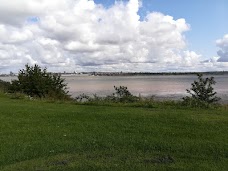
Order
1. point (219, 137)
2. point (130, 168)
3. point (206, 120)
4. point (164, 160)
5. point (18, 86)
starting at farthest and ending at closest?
1. point (18, 86)
2. point (206, 120)
3. point (219, 137)
4. point (164, 160)
5. point (130, 168)

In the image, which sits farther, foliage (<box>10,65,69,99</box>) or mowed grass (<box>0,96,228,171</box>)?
foliage (<box>10,65,69,99</box>)

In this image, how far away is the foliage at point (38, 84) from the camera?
101 feet

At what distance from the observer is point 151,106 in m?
17.8

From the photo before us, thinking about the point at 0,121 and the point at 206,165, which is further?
the point at 0,121

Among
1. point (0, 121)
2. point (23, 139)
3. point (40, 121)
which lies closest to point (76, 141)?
point (23, 139)

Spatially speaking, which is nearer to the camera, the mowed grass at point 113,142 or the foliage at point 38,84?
the mowed grass at point 113,142

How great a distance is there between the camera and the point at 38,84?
30.7 m

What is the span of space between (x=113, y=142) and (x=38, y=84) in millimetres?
22031

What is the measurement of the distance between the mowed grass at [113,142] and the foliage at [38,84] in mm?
16476

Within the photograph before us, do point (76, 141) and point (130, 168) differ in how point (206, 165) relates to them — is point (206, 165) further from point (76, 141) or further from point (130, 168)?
point (76, 141)

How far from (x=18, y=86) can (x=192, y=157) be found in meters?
25.5

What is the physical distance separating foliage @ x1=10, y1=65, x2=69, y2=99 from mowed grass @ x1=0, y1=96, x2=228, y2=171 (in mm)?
16476

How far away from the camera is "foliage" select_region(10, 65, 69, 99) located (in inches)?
1210

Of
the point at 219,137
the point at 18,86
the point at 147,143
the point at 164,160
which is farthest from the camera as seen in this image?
the point at 18,86
